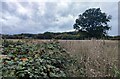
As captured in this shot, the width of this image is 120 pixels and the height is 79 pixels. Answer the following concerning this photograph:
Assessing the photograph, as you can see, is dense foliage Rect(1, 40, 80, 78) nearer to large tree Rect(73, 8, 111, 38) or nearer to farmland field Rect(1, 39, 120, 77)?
farmland field Rect(1, 39, 120, 77)

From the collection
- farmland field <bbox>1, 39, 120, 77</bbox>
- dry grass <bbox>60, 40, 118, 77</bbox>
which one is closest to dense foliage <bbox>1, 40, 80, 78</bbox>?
farmland field <bbox>1, 39, 120, 77</bbox>

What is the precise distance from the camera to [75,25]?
7.52m

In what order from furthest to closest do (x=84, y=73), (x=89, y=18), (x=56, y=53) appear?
1. (x=89, y=18)
2. (x=56, y=53)
3. (x=84, y=73)

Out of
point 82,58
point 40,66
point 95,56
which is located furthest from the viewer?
point 82,58

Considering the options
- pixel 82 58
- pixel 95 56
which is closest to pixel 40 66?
pixel 82 58

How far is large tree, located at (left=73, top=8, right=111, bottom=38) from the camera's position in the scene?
7176 mm

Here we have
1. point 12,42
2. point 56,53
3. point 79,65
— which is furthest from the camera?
point 12,42

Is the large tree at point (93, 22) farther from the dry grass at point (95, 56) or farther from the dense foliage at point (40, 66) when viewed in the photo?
the dense foliage at point (40, 66)

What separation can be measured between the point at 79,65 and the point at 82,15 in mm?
2902

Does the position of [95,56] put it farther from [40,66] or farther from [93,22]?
[93,22]

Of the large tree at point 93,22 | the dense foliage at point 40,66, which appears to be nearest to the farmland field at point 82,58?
the dense foliage at point 40,66

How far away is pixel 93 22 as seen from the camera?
24.5 feet

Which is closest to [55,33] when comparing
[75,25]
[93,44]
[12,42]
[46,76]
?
[75,25]

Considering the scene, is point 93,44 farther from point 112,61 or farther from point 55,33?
point 55,33
